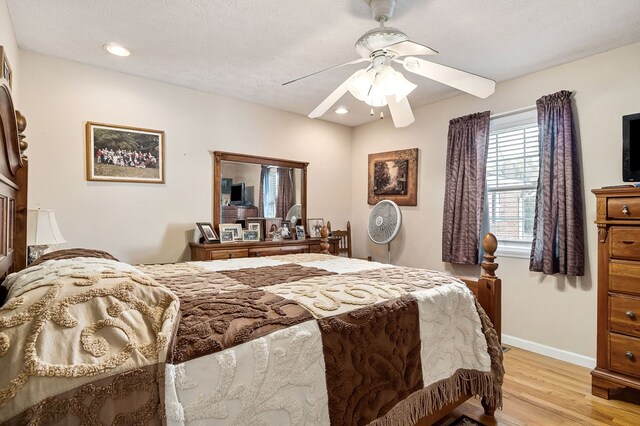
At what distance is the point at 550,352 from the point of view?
2846mm

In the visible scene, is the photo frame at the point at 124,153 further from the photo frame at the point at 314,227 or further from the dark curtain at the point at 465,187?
the dark curtain at the point at 465,187

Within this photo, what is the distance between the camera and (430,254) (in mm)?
3768

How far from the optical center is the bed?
0.74 m

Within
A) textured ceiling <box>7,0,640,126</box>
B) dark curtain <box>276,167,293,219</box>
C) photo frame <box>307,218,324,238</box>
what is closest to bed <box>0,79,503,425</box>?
textured ceiling <box>7,0,640,126</box>

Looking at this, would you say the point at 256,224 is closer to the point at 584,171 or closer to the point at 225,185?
the point at 225,185

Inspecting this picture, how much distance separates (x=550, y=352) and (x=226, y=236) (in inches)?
123

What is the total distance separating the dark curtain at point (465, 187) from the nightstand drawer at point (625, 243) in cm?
114

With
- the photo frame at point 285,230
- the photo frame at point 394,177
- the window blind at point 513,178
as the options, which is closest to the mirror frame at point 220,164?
the photo frame at point 285,230

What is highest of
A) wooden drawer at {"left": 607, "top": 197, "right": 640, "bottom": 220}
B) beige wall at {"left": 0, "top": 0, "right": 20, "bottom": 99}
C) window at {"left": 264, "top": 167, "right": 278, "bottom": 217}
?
beige wall at {"left": 0, "top": 0, "right": 20, "bottom": 99}

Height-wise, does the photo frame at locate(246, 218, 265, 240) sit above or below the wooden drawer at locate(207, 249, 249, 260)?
above

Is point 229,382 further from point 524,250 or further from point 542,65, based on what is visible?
point 542,65

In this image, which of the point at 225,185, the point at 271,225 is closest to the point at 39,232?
the point at 225,185

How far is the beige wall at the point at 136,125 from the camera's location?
2.66 m

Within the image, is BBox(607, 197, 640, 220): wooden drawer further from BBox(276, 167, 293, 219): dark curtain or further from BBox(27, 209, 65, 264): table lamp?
BBox(27, 209, 65, 264): table lamp
